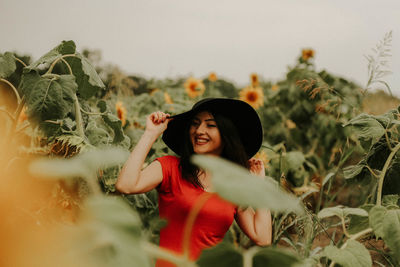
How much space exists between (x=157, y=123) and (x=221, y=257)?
113 cm

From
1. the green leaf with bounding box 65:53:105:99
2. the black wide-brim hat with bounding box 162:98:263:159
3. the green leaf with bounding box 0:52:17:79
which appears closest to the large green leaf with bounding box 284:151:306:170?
the black wide-brim hat with bounding box 162:98:263:159

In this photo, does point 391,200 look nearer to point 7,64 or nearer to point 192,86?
point 7,64

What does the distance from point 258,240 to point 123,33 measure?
1.51 metres

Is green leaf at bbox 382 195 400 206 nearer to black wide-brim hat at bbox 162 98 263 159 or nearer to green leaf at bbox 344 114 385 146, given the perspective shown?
green leaf at bbox 344 114 385 146

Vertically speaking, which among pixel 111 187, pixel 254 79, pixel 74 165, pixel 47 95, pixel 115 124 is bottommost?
pixel 111 187

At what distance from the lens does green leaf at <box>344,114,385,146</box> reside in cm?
127

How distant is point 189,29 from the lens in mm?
3260

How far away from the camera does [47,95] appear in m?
1.16

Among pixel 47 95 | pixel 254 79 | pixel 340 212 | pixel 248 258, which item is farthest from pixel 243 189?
pixel 254 79

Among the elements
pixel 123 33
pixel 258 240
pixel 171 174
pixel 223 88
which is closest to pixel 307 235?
pixel 258 240

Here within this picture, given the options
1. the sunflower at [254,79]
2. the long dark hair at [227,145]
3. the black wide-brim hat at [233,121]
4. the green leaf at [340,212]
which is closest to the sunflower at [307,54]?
the sunflower at [254,79]

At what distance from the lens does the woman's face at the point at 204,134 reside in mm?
1594

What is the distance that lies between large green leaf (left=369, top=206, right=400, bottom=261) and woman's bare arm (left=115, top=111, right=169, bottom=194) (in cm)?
73

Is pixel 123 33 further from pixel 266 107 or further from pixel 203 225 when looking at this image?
pixel 266 107
